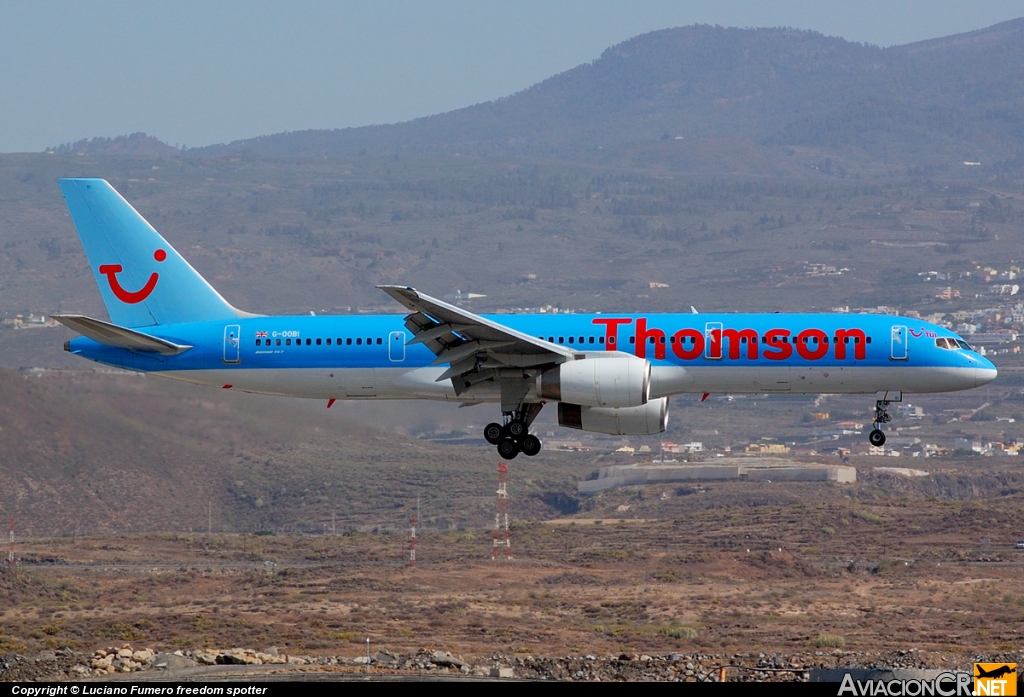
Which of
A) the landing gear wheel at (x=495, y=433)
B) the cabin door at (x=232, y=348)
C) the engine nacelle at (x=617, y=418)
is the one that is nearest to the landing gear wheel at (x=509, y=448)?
the landing gear wheel at (x=495, y=433)

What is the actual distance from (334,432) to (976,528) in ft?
133

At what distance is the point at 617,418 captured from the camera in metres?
51.8

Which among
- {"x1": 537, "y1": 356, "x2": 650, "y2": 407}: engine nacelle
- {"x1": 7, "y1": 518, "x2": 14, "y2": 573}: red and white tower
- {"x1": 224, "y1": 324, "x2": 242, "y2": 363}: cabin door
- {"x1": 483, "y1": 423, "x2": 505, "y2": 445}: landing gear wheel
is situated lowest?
{"x1": 7, "y1": 518, "x2": 14, "y2": 573}: red and white tower

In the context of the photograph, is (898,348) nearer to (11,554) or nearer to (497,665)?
(497,665)

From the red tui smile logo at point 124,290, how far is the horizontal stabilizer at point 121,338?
3007 millimetres

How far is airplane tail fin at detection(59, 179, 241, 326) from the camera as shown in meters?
54.8

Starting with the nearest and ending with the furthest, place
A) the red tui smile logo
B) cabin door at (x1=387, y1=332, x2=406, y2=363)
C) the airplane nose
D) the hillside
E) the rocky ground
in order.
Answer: the rocky ground < the airplane nose < cabin door at (x1=387, y1=332, x2=406, y2=363) < the red tui smile logo < the hillside

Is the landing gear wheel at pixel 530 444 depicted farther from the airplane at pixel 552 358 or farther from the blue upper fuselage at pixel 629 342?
the blue upper fuselage at pixel 629 342

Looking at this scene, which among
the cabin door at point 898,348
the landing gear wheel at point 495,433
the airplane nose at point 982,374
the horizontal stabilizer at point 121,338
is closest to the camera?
the cabin door at point 898,348

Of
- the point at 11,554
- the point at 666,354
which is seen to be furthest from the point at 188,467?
the point at 666,354

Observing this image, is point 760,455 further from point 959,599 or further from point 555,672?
point 555,672

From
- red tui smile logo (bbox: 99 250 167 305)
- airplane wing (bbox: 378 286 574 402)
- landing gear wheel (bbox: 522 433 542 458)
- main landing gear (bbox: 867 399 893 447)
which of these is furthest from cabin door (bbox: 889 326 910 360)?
red tui smile logo (bbox: 99 250 167 305)

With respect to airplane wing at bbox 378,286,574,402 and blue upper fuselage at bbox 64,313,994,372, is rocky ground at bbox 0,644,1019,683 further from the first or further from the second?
blue upper fuselage at bbox 64,313,994,372

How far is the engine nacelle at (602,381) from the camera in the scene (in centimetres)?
4781
